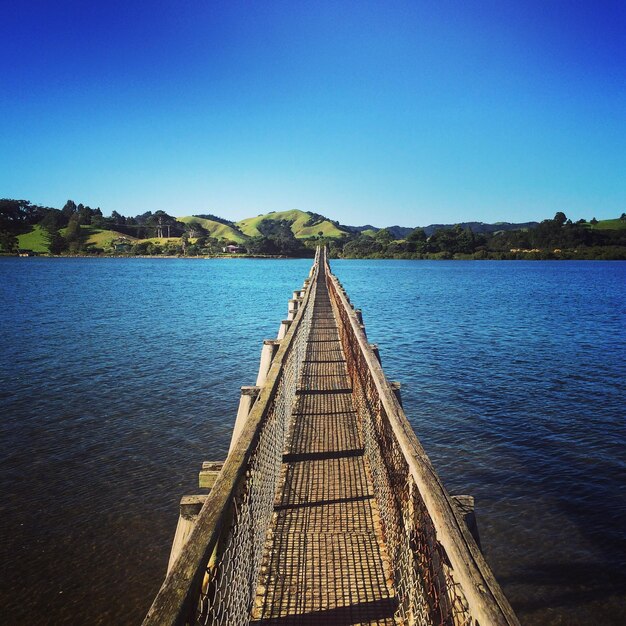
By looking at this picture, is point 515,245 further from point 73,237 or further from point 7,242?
point 7,242

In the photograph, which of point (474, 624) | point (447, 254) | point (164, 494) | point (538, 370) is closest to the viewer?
point (474, 624)

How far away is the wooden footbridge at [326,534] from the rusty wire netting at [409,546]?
1 cm

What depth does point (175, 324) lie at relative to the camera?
29125mm

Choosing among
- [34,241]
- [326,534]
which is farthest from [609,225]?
[34,241]

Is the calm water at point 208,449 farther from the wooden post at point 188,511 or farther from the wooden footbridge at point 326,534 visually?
the wooden post at point 188,511

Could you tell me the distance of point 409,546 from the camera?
344cm

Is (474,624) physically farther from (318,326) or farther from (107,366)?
(107,366)

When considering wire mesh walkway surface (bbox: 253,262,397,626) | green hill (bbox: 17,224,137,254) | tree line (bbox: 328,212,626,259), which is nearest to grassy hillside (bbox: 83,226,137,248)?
green hill (bbox: 17,224,137,254)

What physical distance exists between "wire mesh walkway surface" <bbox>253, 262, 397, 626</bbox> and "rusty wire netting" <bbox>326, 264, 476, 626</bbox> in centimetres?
21

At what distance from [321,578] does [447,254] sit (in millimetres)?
175450

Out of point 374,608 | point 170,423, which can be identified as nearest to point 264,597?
point 374,608

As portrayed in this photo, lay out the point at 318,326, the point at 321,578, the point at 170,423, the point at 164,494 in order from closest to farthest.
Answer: the point at 321,578 < the point at 164,494 < the point at 170,423 < the point at 318,326

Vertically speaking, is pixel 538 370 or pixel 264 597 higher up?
pixel 264 597

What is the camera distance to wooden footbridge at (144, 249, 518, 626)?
2.11m
